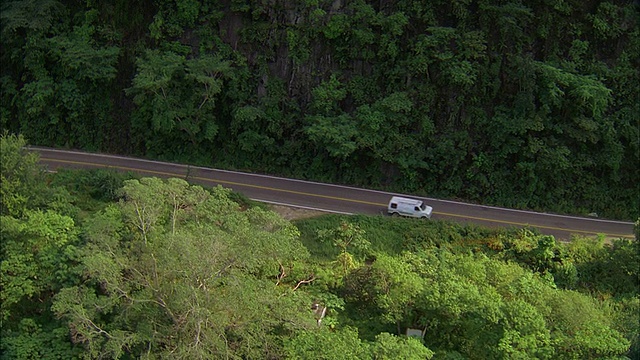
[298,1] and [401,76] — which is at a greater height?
[298,1]

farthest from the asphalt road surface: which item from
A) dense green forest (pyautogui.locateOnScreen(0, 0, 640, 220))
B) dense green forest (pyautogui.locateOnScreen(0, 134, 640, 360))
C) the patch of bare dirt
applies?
dense green forest (pyautogui.locateOnScreen(0, 134, 640, 360))

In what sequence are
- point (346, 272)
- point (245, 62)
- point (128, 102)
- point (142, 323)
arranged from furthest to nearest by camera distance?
point (128, 102)
point (245, 62)
point (346, 272)
point (142, 323)

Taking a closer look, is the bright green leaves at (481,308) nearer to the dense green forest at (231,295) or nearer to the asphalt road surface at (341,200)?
the dense green forest at (231,295)

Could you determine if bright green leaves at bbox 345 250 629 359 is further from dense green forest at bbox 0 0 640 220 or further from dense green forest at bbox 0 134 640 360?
dense green forest at bbox 0 0 640 220

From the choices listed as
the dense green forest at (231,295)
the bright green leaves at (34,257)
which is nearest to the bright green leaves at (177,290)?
the dense green forest at (231,295)

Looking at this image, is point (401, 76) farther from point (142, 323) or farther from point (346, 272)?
point (142, 323)

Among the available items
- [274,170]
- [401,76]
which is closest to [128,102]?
[274,170]
